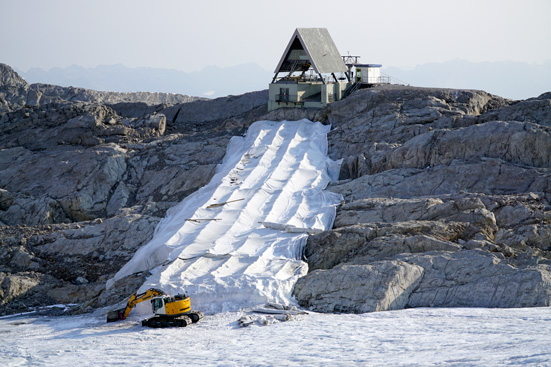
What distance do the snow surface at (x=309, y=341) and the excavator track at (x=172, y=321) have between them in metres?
0.22

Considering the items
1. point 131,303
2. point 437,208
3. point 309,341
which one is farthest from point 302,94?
point 309,341

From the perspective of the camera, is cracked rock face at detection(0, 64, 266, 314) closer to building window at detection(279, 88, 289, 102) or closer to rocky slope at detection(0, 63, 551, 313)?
rocky slope at detection(0, 63, 551, 313)

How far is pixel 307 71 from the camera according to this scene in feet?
151

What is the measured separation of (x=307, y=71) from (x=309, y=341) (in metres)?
28.6

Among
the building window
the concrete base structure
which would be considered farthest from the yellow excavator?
the building window

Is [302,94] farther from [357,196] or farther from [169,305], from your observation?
[169,305]

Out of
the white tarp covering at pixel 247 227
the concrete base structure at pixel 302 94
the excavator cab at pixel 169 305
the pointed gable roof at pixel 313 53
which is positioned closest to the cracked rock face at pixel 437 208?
the white tarp covering at pixel 247 227

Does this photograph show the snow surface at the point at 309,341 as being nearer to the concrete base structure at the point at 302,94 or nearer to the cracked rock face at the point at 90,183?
the cracked rock face at the point at 90,183

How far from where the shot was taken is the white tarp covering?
23938 millimetres

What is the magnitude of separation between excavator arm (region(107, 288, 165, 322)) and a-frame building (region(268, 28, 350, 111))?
2270 centimetres

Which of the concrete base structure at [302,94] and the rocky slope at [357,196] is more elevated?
the concrete base structure at [302,94]

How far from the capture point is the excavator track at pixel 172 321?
21766mm

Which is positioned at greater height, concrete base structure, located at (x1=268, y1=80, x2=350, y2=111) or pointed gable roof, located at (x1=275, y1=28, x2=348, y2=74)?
pointed gable roof, located at (x1=275, y1=28, x2=348, y2=74)

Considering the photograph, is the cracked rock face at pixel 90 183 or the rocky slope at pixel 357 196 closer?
the rocky slope at pixel 357 196
